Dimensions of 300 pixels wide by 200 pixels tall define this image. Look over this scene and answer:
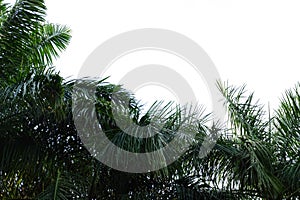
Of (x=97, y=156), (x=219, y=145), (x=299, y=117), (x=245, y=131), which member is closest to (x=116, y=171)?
(x=97, y=156)

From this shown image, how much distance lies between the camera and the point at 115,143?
5984 mm

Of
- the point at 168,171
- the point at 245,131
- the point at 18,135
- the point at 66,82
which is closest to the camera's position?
the point at 66,82

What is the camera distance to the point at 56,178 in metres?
5.99

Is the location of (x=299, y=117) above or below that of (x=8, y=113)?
above

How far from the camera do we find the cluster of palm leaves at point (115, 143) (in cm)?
607

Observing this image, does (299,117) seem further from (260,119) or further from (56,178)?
(56,178)

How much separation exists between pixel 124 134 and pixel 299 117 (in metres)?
2.64

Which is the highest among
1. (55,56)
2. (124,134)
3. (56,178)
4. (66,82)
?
(55,56)

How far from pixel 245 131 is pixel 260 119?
1.24 ft

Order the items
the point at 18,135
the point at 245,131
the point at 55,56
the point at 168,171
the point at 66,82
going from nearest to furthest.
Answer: the point at 66,82 < the point at 168,171 < the point at 18,135 < the point at 245,131 < the point at 55,56

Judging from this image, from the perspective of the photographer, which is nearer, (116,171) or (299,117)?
(116,171)

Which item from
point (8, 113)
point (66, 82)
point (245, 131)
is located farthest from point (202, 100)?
point (8, 113)

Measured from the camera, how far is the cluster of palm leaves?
607 cm

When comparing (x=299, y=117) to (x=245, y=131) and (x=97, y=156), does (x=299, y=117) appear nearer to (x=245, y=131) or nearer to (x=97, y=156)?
(x=245, y=131)
